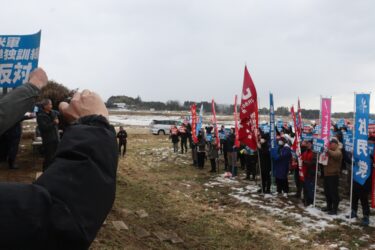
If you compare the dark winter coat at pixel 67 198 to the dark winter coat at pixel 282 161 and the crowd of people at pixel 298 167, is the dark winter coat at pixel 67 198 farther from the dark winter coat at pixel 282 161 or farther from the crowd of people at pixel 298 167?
the dark winter coat at pixel 282 161

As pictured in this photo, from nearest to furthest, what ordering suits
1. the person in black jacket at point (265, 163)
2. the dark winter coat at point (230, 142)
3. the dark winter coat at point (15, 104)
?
the dark winter coat at point (15, 104)
the person in black jacket at point (265, 163)
the dark winter coat at point (230, 142)

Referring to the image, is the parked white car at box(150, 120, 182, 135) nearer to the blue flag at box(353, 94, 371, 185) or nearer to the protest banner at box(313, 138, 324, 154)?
the protest banner at box(313, 138, 324, 154)

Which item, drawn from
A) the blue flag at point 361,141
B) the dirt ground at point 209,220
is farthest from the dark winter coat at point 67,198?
the blue flag at point 361,141

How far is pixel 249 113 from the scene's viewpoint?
11.1 meters

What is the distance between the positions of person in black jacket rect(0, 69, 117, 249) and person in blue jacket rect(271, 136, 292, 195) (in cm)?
1050

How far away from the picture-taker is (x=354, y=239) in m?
7.20

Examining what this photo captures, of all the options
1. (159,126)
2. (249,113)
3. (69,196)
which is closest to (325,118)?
(249,113)

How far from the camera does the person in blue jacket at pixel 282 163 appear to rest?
36.2 feet

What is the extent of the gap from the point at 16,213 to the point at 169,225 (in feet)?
24.0

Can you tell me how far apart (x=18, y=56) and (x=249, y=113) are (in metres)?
8.50

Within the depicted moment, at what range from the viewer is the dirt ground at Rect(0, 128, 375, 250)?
269 inches

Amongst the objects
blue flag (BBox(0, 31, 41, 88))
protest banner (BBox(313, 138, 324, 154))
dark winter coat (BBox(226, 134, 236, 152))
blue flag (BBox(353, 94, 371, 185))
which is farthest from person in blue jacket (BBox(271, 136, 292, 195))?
blue flag (BBox(0, 31, 41, 88))

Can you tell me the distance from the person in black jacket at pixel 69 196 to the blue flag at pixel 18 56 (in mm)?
2860

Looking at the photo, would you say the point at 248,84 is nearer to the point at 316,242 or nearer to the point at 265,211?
the point at 265,211
